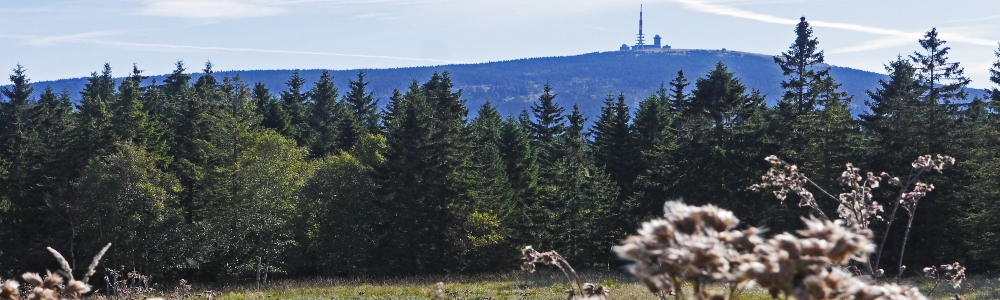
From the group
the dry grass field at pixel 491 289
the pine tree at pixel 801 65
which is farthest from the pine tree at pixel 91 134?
the pine tree at pixel 801 65

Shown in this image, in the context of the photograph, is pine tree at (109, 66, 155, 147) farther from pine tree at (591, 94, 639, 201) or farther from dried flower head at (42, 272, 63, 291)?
dried flower head at (42, 272, 63, 291)

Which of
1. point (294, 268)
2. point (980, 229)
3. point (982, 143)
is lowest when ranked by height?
point (294, 268)

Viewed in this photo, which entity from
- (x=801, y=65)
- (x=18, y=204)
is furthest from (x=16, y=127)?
(x=801, y=65)

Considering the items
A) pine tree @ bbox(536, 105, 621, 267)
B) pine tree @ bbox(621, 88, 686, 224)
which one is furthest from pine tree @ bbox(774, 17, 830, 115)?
pine tree @ bbox(536, 105, 621, 267)

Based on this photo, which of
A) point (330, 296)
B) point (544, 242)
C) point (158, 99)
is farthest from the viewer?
point (158, 99)

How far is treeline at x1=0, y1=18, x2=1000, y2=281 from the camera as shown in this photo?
120ft

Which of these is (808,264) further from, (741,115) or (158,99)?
(158,99)

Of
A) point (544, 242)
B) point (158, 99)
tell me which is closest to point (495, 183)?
point (544, 242)

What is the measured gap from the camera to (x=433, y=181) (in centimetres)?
4384

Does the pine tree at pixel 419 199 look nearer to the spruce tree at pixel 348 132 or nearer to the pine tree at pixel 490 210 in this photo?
the pine tree at pixel 490 210

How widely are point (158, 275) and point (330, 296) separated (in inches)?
693

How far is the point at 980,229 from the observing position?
32.8 metres

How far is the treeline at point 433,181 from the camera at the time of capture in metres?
36.6

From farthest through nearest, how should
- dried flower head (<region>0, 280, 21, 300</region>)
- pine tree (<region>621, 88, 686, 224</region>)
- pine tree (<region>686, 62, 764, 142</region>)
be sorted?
pine tree (<region>621, 88, 686, 224</region>) < pine tree (<region>686, 62, 764, 142</region>) < dried flower head (<region>0, 280, 21, 300</region>)
